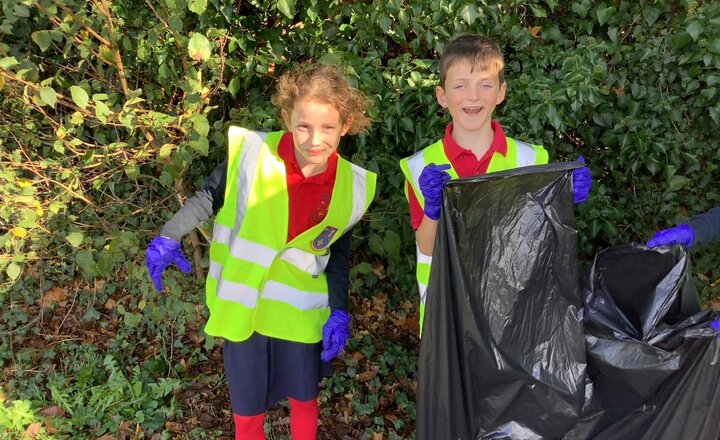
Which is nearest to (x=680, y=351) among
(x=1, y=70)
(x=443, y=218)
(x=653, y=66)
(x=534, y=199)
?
(x=534, y=199)

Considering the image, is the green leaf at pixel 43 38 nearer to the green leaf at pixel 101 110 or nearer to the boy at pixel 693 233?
the green leaf at pixel 101 110

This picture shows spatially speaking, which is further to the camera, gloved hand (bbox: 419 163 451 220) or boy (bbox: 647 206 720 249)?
boy (bbox: 647 206 720 249)

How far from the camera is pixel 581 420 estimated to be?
2.01 m

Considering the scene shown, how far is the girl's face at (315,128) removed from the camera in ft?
6.76

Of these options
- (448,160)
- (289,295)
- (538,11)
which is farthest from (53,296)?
(538,11)

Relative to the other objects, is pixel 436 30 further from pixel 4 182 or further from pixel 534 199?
pixel 4 182

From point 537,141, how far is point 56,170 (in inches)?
91.3

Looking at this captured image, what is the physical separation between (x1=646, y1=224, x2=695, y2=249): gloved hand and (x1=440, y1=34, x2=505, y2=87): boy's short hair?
30.7 inches

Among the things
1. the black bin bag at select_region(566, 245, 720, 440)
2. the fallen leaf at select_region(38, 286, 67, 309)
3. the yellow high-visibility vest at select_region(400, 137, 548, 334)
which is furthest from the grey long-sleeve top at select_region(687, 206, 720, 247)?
the fallen leaf at select_region(38, 286, 67, 309)

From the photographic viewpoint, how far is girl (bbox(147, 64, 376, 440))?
2.11 m

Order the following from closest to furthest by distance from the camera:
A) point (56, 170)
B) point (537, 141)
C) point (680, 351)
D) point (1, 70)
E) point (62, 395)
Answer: point (680, 351) < point (1, 70) < point (537, 141) < point (56, 170) < point (62, 395)

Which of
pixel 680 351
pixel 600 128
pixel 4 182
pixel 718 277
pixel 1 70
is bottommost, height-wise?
pixel 680 351

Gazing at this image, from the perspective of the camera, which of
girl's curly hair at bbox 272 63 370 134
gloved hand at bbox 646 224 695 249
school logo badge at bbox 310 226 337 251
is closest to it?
gloved hand at bbox 646 224 695 249

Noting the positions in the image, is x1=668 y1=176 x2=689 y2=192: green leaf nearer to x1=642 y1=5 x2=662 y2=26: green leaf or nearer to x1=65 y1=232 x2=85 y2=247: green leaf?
x1=642 y1=5 x2=662 y2=26: green leaf
